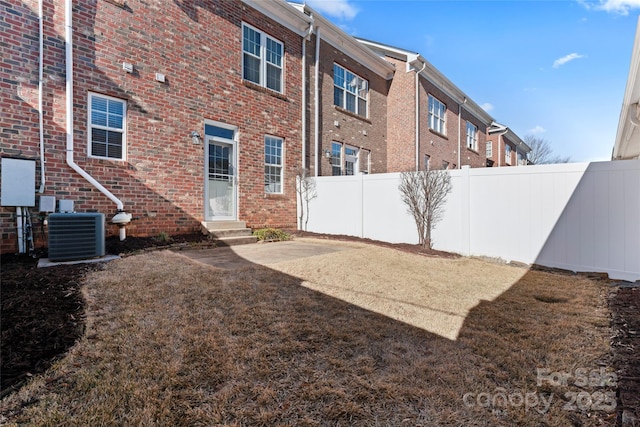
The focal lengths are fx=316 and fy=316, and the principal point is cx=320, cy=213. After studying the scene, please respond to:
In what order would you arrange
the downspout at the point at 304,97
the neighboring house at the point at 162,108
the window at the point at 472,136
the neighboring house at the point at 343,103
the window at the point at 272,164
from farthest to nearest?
the window at the point at 472,136 → the neighboring house at the point at 343,103 → the downspout at the point at 304,97 → the window at the point at 272,164 → the neighboring house at the point at 162,108

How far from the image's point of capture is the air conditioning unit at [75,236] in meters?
4.94

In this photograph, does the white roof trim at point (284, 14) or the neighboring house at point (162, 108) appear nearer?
the neighboring house at point (162, 108)

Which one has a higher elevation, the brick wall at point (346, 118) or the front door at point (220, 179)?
the brick wall at point (346, 118)

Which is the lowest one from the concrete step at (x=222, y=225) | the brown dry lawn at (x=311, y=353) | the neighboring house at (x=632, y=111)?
the brown dry lawn at (x=311, y=353)

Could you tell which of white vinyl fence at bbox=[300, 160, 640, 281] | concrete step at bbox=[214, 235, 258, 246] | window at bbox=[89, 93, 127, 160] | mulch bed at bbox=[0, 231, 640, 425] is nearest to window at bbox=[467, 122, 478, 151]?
white vinyl fence at bbox=[300, 160, 640, 281]

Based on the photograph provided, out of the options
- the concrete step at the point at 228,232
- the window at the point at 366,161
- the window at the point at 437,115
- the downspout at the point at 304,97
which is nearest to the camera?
the concrete step at the point at 228,232

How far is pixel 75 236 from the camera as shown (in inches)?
200

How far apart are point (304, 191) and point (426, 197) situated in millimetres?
3955

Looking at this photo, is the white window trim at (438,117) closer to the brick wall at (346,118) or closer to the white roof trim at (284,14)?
the brick wall at (346,118)

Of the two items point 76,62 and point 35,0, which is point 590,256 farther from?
point 35,0

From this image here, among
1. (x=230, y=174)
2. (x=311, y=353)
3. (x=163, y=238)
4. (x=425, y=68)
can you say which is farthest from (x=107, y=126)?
(x=425, y=68)

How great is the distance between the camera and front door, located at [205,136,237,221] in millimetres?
8164

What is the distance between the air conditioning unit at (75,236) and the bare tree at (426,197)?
6.50m

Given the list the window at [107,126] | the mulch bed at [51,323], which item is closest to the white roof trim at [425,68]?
the window at [107,126]
